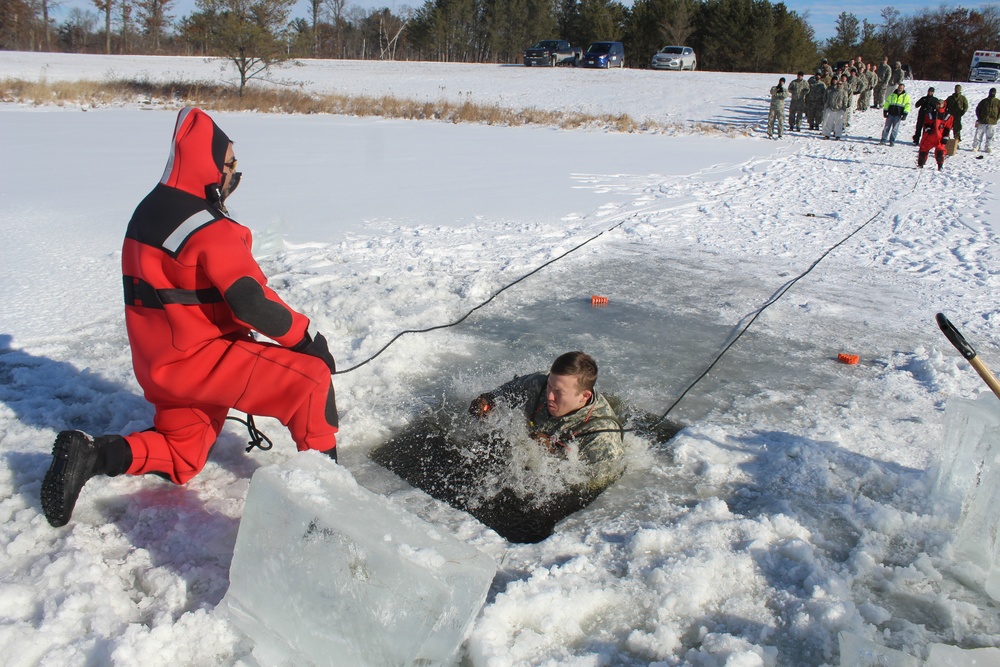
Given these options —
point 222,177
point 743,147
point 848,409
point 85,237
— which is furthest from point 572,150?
point 222,177

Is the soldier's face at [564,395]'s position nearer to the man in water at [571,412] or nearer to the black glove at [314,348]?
the man in water at [571,412]

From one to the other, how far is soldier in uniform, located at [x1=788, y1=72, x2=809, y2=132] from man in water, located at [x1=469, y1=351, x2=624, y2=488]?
19.3 meters

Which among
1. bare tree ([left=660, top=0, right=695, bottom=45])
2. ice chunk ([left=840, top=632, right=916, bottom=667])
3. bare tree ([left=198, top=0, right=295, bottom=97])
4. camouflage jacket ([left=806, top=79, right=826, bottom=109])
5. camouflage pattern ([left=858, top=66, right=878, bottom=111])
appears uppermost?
bare tree ([left=660, top=0, right=695, bottom=45])

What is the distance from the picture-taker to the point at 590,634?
7.74ft

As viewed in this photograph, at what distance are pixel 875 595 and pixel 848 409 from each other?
170 cm

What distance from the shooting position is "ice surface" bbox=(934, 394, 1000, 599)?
2596 mm

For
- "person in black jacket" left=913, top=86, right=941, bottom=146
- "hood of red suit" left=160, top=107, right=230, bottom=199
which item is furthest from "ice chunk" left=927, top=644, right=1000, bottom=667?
"person in black jacket" left=913, top=86, right=941, bottom=146

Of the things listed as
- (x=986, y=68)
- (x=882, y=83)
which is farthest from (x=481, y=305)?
(x=986, y=68)

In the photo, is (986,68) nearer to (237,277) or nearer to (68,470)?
(237,277)

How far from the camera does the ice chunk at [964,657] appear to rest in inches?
73.2

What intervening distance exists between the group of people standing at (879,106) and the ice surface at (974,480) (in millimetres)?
13958

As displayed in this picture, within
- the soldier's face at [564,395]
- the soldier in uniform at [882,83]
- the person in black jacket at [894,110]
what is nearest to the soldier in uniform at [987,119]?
the person in black jacket at [894,110]

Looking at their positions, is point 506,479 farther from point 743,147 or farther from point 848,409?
point 743,147

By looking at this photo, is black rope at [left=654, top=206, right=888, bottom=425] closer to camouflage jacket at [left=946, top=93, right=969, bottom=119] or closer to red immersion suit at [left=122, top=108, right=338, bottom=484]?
red immersion suit at [left=122, top=108, right=338, bottom=484]
